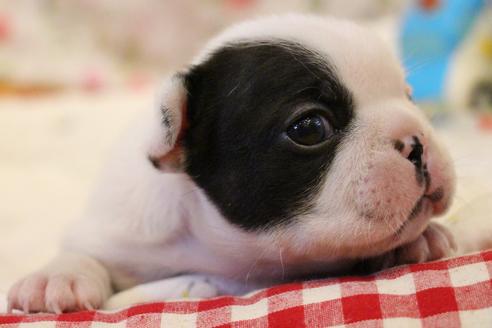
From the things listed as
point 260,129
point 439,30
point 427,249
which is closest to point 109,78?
point 439,30

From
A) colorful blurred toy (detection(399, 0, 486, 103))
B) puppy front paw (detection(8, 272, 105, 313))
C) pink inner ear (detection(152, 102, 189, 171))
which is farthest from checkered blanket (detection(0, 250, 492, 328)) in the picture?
colorful blurred toy (detection(399, 0, 486, 103))

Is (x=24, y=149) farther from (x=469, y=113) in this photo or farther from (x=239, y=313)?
(x=239, y=313)

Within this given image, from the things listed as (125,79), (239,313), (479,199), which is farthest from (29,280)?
(125,79)

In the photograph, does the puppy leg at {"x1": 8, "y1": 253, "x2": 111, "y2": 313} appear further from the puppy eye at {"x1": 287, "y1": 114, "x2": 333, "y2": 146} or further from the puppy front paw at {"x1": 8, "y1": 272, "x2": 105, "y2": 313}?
the puppy eye at {"x1": 287, "y1": 114, "x2": 333, "y2": 146}

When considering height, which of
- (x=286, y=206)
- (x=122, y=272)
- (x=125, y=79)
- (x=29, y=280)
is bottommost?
(x=125, y=79)

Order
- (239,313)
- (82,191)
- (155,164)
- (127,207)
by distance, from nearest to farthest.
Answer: (239,313)
(155,164)
(127,207)
(82,191)
